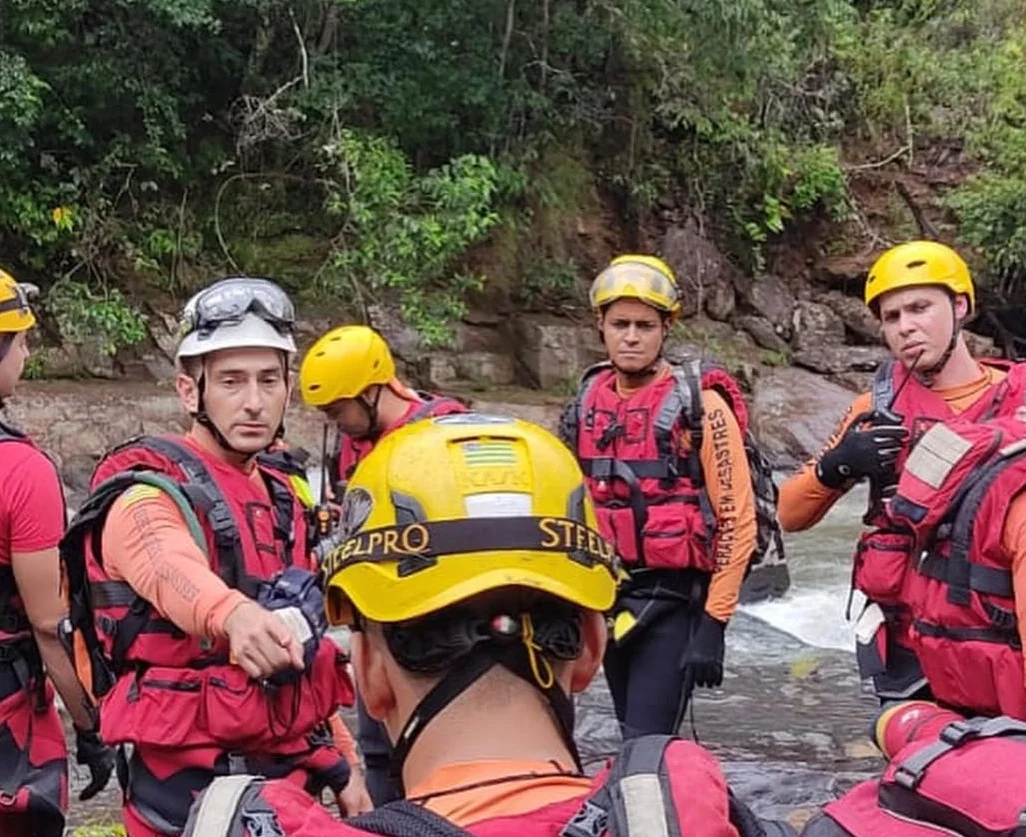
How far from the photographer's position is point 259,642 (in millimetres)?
2650

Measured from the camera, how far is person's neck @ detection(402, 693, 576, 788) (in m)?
1.58

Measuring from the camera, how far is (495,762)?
1564 mm

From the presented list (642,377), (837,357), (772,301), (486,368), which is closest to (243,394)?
(642,377)

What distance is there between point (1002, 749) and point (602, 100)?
2023cm

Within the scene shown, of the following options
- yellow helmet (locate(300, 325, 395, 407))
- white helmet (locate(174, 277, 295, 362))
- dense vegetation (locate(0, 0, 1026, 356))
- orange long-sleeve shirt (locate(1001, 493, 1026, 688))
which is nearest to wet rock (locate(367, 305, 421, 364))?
dense vegetation (locate(0, 0, 1026, 356))

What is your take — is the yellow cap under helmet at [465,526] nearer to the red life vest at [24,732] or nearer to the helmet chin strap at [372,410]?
the red life vest at [24,732]

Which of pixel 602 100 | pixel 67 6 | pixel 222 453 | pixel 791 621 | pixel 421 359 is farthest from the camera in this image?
pixel 602 100

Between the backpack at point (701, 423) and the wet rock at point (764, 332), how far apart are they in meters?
16.7

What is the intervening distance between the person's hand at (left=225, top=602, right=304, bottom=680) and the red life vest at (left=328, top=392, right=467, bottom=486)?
1706 mm

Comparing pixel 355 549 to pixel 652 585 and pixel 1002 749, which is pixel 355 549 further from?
pixel 652 585

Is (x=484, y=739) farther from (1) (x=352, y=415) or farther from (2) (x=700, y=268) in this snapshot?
(2) (x=700, y=268)

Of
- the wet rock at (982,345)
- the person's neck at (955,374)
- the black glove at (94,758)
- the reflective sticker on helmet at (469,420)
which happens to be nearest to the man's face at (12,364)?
the black glove at (94,758)

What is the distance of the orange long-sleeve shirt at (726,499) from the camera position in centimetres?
496

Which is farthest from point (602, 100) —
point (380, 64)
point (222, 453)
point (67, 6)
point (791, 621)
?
point (222, 453)
